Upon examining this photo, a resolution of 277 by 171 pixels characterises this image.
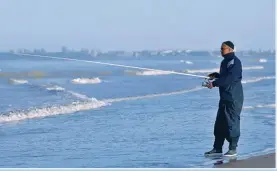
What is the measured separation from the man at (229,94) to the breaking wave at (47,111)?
558 centimetres

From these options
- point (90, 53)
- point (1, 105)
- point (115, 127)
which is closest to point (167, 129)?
point (115, 127)

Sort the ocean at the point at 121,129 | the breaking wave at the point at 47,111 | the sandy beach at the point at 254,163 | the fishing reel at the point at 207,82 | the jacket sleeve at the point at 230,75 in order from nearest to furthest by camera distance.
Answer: the sandy beach at the point at 254,163 → the jacket sleeve at the point at 230,75 → the fishing reel at the point at 207,82 → the ocean at the point at 121,129 → the breaking wave at the point at 47,111

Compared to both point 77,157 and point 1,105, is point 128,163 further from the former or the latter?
point 1,105

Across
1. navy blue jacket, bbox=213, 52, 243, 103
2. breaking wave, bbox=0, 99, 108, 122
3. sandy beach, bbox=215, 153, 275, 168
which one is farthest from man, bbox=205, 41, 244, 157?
breaking wave, bbox=0, 99, 108, 122

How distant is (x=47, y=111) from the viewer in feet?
43.3

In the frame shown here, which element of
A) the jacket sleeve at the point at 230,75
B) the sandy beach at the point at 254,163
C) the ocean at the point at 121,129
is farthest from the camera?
the ocean at the point at 121,129

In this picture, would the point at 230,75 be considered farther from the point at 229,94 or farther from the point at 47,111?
the point at 47,111

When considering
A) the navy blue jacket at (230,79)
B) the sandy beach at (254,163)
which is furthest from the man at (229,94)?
the sandy beach at (254,163)

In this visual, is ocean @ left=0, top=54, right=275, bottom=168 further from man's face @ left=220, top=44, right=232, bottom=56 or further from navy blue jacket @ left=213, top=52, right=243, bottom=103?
man's face @ left=220, top=44, right=232, bottom=56

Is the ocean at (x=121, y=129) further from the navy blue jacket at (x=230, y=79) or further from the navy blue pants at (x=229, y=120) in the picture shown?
the navy blue jacket at (x=230, y=79)

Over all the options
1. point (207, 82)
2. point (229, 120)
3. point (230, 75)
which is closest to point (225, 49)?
point (230, 75)

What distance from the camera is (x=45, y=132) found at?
1019 centimetres

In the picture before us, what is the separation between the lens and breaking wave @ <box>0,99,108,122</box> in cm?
1238

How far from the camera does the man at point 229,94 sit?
7.23m
